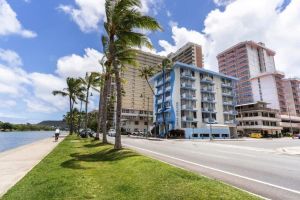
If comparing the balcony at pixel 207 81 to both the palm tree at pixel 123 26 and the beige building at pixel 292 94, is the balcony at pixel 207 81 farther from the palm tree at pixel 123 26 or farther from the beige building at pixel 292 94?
the beige building at pixel 292 94

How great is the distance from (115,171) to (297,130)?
115 meters

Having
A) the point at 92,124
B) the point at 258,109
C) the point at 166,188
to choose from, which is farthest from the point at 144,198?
the point at 92,124

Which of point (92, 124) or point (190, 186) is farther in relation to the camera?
point (92, 124)

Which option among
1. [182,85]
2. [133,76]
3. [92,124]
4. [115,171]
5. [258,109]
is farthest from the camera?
[133,76]

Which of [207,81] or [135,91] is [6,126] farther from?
[207,81]

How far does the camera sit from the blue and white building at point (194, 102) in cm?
6062

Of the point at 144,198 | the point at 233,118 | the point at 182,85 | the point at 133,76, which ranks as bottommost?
the point at 144,198

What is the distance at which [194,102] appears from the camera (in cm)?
6488

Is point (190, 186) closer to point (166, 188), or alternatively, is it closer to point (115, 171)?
point (166, 188)

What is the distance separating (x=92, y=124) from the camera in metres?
132

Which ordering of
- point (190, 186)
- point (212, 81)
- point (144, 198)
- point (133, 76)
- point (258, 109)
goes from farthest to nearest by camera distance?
point (133, 76) < point (258, 109) < point (212, 81) < point (190, 186) < point (144, 198)

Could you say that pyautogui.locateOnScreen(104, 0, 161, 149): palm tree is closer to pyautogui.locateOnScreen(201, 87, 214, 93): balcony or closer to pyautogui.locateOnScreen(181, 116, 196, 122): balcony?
pyautogui.locateOnScreen(181, 116, 196, 122): balcony

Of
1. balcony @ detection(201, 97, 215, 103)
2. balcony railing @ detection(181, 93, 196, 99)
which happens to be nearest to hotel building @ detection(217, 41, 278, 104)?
balcony @ detection(201, 97, 215, 103)

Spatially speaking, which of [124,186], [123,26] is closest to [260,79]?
[123,26]
